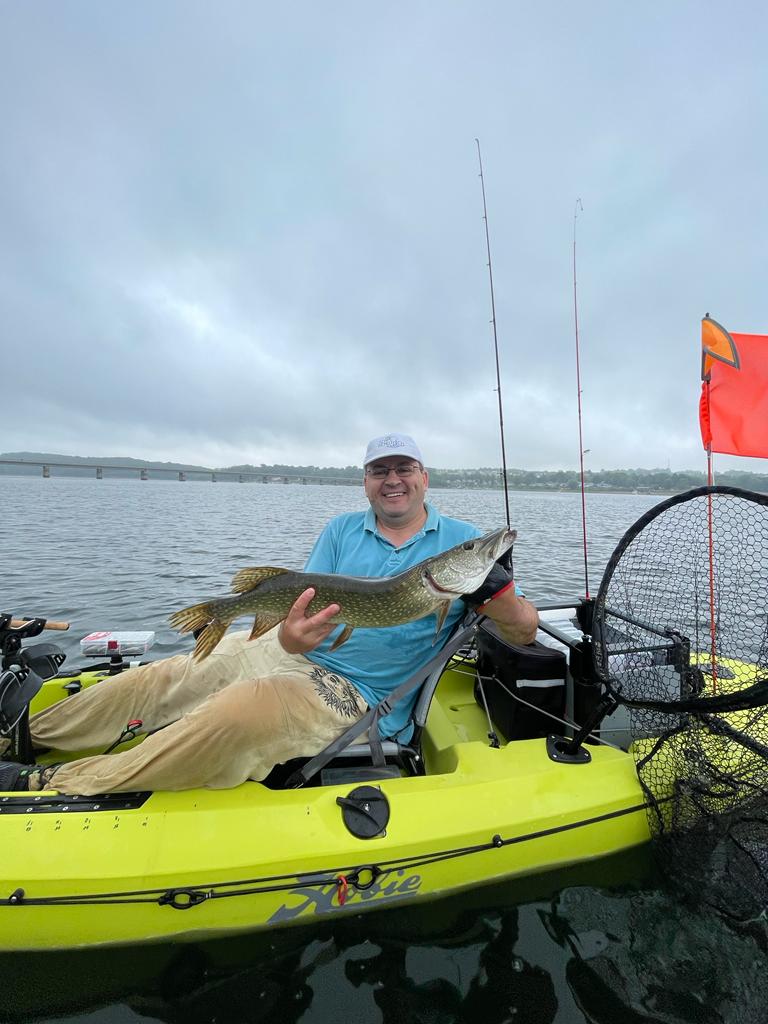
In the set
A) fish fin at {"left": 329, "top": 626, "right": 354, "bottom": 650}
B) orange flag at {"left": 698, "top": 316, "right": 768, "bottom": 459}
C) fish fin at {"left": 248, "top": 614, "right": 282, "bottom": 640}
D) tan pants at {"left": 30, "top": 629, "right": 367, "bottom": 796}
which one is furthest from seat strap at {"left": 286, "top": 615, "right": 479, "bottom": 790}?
orange flag at {"left": 698, "top": 316, "right": 768, "bottom": 459}

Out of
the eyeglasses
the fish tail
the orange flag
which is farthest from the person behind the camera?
the orange flag

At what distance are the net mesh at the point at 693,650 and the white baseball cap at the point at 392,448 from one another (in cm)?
138

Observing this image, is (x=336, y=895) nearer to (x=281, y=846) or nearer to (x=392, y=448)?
(x=281, y=846)

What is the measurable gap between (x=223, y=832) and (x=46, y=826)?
0.81 m

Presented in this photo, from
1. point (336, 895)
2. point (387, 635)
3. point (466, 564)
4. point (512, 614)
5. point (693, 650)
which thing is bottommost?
point (336, 895)

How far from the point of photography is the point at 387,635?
3123mm

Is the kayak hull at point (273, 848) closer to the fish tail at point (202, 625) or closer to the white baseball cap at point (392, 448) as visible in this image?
the fish tail at point (202, 625)

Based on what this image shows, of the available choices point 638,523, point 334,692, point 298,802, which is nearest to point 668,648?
point 638,523

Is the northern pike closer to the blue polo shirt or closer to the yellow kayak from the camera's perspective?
the blue polo shirt

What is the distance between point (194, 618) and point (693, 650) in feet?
10.3

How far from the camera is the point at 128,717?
3.29 meters

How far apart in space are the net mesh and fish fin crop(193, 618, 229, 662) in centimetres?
221

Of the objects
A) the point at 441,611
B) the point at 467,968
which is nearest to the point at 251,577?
the point at 441,611

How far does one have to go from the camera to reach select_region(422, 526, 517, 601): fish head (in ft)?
8.39
